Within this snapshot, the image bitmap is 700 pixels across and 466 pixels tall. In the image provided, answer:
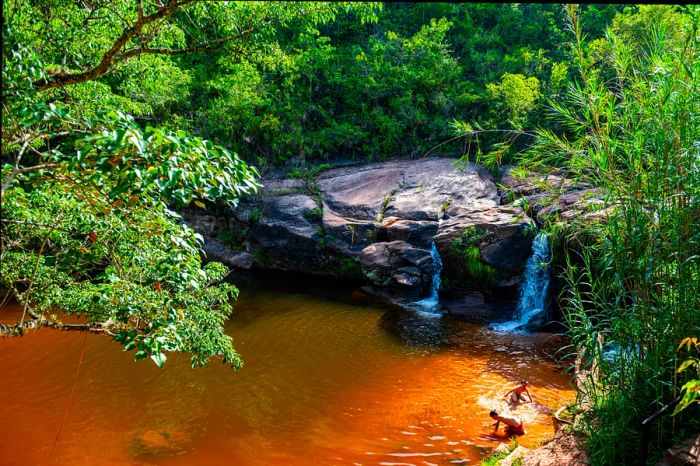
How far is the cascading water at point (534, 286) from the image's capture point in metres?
11.1

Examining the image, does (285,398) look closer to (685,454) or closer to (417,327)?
(417,327)

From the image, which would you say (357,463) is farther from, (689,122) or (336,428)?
(689,122)

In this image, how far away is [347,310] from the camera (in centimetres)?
1178

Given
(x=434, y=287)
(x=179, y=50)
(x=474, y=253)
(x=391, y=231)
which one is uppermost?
(x=179, y=50)

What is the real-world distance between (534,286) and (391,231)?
3725mm

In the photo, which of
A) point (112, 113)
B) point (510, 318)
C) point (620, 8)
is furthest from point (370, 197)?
point (620, 8)

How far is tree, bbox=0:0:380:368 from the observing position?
257cm

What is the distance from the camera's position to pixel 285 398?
25.0 feet

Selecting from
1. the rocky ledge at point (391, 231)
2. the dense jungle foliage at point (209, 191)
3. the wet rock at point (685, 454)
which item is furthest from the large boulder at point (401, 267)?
the wet rock at point (685, 454)

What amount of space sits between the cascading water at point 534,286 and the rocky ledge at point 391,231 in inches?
8.4

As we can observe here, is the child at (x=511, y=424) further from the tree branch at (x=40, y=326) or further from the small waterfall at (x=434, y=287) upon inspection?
the small waterfall at (x=434, y=287)

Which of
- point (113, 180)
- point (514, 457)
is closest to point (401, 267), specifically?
point (514, 457)

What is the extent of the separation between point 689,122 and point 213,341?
4.41m

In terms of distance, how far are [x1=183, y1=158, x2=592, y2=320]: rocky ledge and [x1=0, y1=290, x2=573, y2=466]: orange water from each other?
1.53 m
